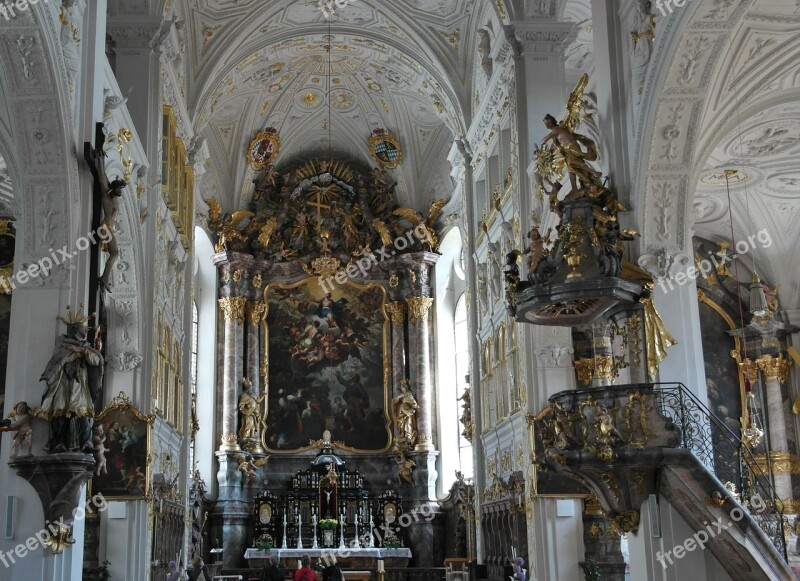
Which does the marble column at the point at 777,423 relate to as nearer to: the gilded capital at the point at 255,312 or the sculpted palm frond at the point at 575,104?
the sculpted palm frond at the point at 575,104

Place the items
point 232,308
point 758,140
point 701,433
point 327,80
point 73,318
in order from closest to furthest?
point 701,433, point 73,318, point 758,140, point 327,80, point 232,308

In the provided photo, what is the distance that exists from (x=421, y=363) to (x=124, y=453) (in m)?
13.1

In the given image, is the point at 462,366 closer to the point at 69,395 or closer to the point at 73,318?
the point at 73,318

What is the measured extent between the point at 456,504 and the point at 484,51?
11.9 meters

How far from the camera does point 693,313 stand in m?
12.1

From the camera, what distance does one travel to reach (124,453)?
16344 mm

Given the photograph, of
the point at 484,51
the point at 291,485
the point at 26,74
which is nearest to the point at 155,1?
the point at 484,51

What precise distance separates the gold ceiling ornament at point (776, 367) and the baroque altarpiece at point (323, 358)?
9496 mm

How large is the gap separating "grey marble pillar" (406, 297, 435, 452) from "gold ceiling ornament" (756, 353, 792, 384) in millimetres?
9496

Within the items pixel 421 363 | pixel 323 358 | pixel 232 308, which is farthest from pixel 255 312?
pixel 421 363

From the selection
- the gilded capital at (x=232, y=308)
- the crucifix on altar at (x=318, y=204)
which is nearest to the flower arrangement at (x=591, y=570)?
the gilded capital at (x=232, y=308)

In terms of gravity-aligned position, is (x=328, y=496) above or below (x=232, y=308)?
below

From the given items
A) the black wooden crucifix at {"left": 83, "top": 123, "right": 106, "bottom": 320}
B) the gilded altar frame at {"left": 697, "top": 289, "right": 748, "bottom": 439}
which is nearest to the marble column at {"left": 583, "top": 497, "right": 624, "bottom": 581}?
the gilded altar frame at {"left": 697, "top": 289, "right": 748, "bottom": 439}

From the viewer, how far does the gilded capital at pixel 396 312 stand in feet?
94.8
